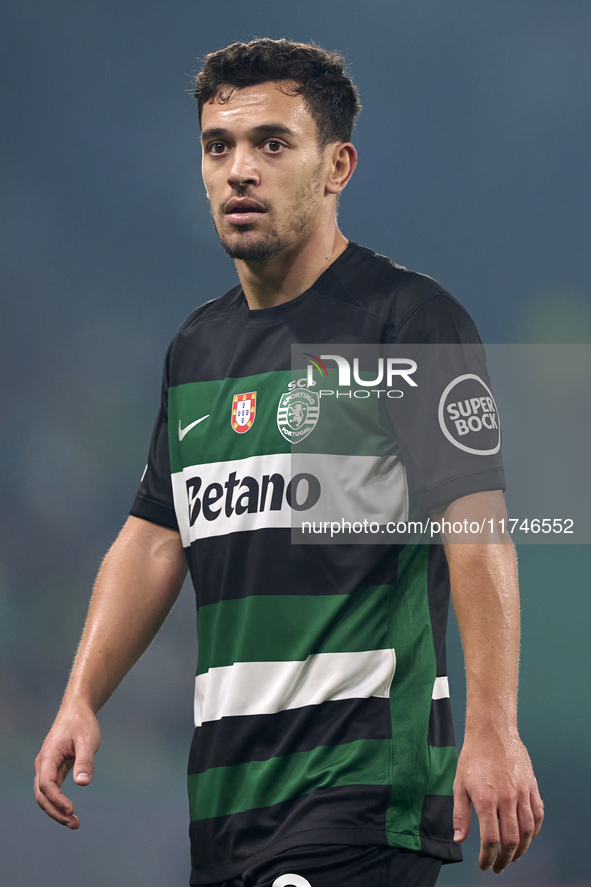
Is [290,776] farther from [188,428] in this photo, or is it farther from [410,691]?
[188,428]

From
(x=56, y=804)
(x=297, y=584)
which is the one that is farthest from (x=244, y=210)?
(x=56, y=804)

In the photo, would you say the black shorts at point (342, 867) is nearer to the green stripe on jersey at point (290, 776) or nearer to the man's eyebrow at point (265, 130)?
the green stripe on jersey at point (290, 776)

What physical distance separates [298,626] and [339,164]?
105 cm

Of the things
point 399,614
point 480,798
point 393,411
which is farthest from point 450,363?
point 480,798

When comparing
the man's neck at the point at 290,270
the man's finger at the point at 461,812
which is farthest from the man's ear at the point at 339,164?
the man's finger at the point at 461,812

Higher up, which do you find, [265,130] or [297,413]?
[265,130]

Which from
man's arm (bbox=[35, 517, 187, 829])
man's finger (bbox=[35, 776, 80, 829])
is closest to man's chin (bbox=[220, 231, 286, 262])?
man's arm (bbox=[35, 517, 187, 829])

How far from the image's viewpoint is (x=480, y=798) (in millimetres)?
1714

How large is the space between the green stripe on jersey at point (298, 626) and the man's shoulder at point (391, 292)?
54cm

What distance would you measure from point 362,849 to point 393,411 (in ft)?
2.65

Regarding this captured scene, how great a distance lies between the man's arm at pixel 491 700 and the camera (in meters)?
1.71

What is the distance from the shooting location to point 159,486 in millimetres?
2508

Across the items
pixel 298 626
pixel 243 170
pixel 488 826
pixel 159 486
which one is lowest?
pixel 488 826

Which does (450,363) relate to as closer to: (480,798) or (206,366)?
(206,366)
